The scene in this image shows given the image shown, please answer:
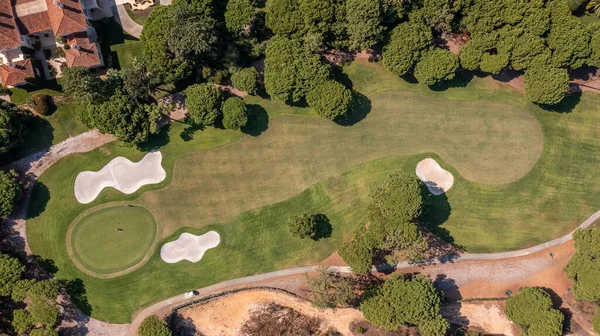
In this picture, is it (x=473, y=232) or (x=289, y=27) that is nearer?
(x=289, y=27)

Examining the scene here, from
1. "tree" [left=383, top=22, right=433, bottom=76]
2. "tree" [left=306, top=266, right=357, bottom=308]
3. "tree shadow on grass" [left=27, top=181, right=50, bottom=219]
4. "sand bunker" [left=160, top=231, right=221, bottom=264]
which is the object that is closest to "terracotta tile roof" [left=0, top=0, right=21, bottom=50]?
"tree shadow on grass" [left=27, top=181, right=50, bottom=219]

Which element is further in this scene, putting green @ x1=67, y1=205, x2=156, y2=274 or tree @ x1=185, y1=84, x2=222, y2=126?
putting green @ x1=67, y1=205, x2=156, y2=274

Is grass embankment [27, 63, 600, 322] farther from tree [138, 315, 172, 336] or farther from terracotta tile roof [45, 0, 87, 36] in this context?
terracotta tile roof [45, 0, 87, 36]

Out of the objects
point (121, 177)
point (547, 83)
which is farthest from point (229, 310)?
point (547, 83)

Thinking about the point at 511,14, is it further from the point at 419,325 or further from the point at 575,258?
the point at 419,325

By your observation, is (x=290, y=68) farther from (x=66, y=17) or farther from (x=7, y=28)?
(x=7, y=28)

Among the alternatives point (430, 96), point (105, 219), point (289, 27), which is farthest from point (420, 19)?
point (105, 219)

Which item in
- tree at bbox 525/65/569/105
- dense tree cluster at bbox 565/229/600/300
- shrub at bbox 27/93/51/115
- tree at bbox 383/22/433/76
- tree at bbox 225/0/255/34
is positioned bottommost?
dense tree cluster at bbox 565/229/600/300
